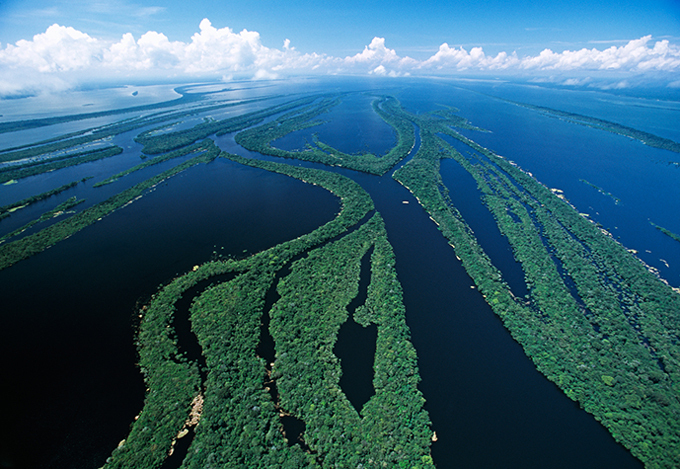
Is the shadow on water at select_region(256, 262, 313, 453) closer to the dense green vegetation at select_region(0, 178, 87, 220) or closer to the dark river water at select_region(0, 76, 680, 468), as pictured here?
the dark river water at select_region(0, 76, 680, 468)

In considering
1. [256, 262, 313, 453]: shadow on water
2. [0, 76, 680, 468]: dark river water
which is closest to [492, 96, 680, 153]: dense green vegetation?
[0, 76, 680, 468]: dark river water

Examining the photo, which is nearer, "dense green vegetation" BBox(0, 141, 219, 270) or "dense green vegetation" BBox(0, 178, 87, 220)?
"dense green vegetation" BBox(0, 141, 219, 270)

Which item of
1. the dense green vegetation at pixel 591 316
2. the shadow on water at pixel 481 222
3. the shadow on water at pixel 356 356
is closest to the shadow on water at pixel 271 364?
the shadow on water at pixel 356 356

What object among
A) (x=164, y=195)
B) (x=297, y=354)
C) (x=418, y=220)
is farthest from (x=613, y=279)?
(x=164, y=195)

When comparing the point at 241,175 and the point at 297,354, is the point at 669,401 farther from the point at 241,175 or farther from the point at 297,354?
the point at 241,175

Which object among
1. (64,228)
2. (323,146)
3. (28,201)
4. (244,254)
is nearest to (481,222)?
(244,254)
